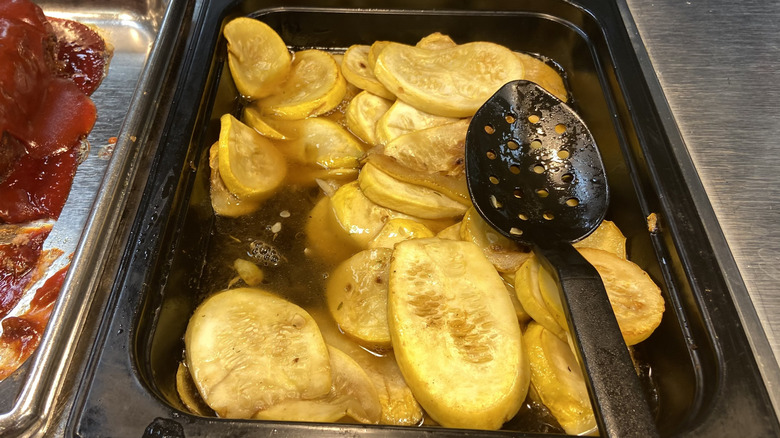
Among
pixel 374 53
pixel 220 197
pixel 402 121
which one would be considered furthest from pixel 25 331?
pixel 374 53

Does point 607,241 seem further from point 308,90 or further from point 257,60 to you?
point 257,60

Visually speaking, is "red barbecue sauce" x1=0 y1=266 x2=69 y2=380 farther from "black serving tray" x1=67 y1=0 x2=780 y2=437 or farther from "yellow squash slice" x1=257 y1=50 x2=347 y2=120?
"yellow squash slice" x1=257 y1=50 x2=347 y2=120

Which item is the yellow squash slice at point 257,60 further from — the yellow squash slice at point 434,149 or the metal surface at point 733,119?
the metal surface at point 733,119

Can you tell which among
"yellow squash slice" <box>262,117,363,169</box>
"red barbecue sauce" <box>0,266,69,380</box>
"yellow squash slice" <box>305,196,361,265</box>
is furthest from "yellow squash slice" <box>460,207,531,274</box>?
"red barbecue sauce" <box>0,266,69,380</box>

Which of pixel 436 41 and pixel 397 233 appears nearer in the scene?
pixel 397 233

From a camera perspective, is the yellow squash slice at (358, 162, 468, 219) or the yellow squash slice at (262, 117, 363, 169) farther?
the yellow squash slice at (262, 117, 363, 169)

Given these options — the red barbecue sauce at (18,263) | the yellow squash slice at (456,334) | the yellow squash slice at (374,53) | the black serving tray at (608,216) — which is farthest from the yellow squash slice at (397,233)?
the red barbecue sauce at (18,263)

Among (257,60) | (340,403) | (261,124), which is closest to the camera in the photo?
(340,403)
